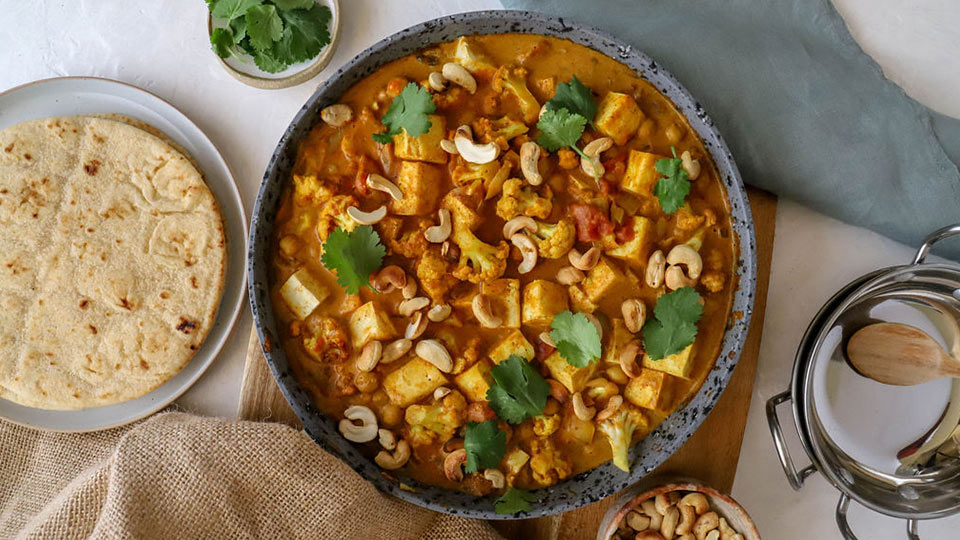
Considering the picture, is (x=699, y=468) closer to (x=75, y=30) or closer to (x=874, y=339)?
(x=874, y=339)

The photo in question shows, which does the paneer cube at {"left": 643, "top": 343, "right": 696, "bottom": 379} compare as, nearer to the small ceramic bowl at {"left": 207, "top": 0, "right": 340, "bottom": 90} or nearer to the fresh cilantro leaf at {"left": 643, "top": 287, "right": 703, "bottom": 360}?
the fresh cilantro leaf at {"left": 643, "top": 287, "right": 703, "bottom": 360}

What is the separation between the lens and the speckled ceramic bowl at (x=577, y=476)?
2957mm

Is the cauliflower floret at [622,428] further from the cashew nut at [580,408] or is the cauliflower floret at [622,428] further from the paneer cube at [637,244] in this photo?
the paneer cube at [637,244]

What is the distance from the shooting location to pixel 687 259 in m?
2.92

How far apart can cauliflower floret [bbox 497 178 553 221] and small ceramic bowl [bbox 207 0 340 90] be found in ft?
3.70

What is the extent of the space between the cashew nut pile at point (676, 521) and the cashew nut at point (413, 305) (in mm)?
1276

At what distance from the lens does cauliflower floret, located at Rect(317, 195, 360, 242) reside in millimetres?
3027

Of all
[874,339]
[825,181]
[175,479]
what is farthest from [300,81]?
[874,339]

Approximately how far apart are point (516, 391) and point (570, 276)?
0.51m

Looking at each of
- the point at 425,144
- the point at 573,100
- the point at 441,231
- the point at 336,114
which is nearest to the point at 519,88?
the point at 573,100

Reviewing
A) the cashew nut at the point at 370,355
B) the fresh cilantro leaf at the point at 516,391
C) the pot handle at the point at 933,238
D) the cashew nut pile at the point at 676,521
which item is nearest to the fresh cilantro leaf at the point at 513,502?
the fresh cilantro leaf at the point at 516,391

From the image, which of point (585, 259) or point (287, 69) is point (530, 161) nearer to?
point (585, 259)

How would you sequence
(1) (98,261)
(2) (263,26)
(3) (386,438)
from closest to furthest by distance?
(3) (386,438)
(2) (263,26)
(1) (98,261)

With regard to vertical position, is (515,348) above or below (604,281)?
below
